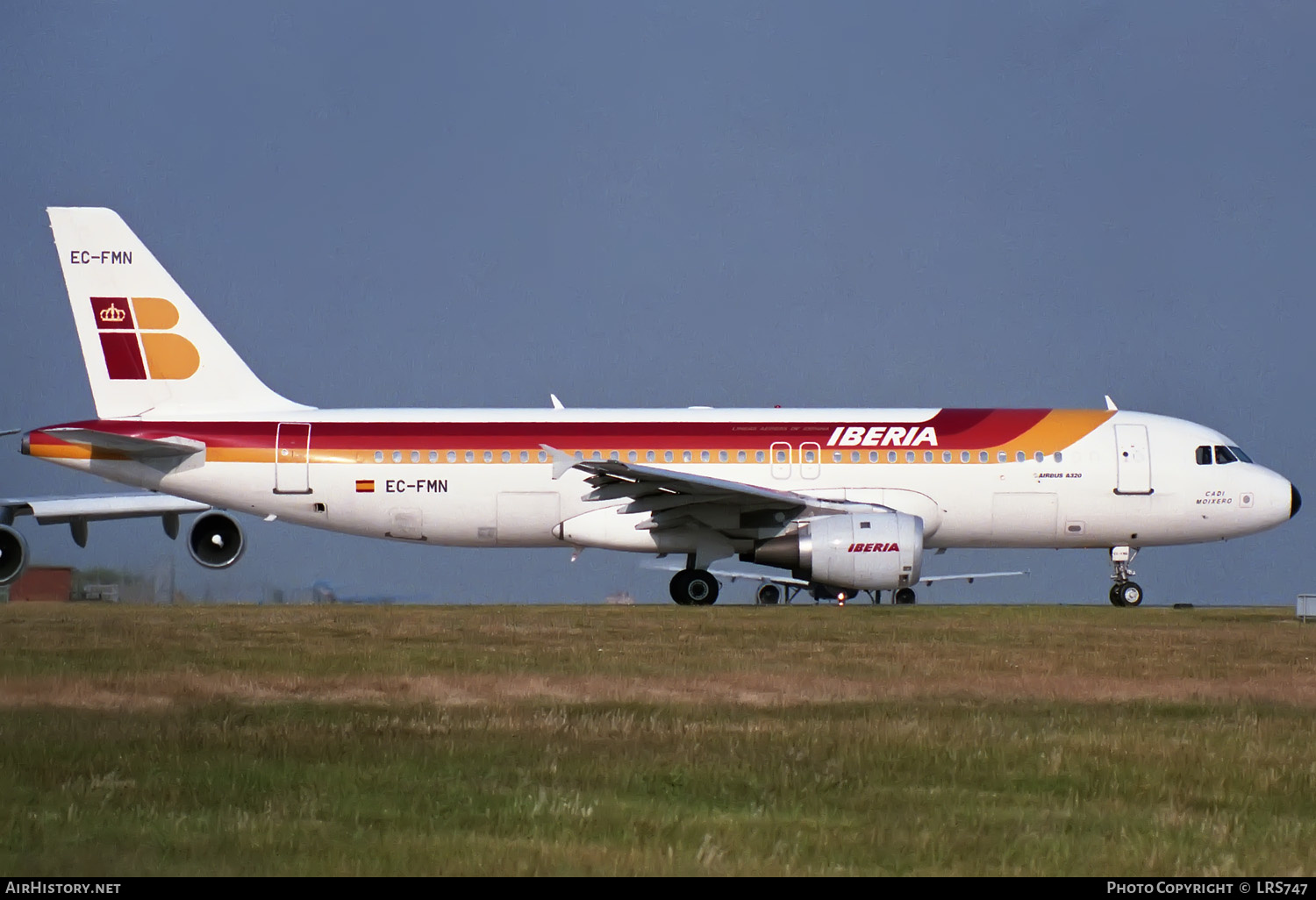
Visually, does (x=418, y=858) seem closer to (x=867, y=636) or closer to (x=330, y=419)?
(x=867, y=636)

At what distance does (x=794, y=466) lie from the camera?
2562 cm

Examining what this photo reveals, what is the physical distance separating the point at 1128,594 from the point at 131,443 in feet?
57.5

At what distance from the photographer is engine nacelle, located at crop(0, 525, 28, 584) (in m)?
27.5

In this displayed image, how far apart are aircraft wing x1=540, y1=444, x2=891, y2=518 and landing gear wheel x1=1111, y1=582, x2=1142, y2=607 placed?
485 cm

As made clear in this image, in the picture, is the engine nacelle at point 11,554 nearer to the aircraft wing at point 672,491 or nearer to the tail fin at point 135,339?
the tail fin at point 135,339

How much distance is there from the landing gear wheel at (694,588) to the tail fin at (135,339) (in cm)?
755

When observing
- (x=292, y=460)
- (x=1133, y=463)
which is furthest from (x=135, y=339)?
(x=1133, y=463)

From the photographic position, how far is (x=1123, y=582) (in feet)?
89.0

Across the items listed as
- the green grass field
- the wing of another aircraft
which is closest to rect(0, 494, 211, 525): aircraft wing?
the wing of another aircraft

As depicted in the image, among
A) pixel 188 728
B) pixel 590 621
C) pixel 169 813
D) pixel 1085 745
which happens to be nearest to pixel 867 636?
pixel 590 621

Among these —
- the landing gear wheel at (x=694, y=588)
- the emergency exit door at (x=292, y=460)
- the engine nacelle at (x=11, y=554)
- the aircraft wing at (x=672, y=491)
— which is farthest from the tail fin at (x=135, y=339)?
the landing gear wheel at (x=694, y=588)

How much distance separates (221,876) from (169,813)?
3.92ft

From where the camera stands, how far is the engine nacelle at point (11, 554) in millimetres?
27500
